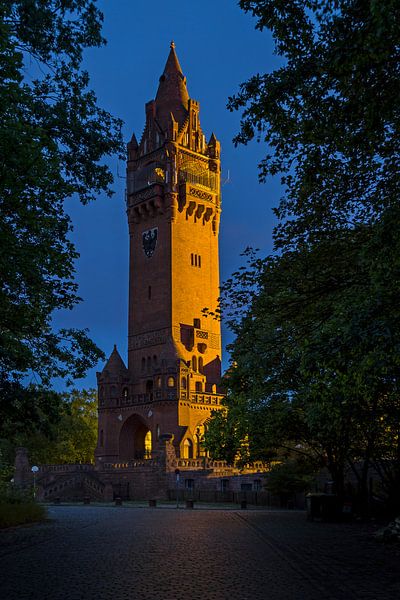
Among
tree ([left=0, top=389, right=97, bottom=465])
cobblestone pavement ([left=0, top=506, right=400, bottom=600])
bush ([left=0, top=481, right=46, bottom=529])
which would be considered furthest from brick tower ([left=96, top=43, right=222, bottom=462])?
cobblestone pavement ([left=0, top=506, right=400, bottom=600])

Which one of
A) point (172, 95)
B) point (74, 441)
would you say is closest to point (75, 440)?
point (74, 441)

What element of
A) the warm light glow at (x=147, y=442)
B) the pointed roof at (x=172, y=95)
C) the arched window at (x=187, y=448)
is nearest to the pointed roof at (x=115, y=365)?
the warm light glow at (x=147, y=442)

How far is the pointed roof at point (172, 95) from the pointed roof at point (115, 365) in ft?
85.0

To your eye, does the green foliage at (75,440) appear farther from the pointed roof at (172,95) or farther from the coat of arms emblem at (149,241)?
the pointed roof at (172,95)

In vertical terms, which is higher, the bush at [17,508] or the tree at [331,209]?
the tree at [331,209]

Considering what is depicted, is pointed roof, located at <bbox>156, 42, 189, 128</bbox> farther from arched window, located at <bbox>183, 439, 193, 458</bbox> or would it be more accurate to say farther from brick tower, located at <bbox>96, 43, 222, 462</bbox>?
arched window, located at <bbox>183, 439, 193, 458</bbox>

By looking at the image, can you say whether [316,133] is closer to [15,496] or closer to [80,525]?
[80,525]

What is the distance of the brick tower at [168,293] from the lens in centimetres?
6384

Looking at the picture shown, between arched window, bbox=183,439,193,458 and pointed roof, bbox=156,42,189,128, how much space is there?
115 ft

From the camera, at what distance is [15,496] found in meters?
26.2

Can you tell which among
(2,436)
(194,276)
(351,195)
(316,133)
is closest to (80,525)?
(2,436)

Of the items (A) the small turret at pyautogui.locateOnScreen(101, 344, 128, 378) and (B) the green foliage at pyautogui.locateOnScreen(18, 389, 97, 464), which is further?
(B) the green foliage at pyautogui.locateOnScreen(18, 389, 97, 464)

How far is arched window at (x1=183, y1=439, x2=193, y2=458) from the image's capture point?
2375 inches

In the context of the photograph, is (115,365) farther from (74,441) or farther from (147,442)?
(74,441)
